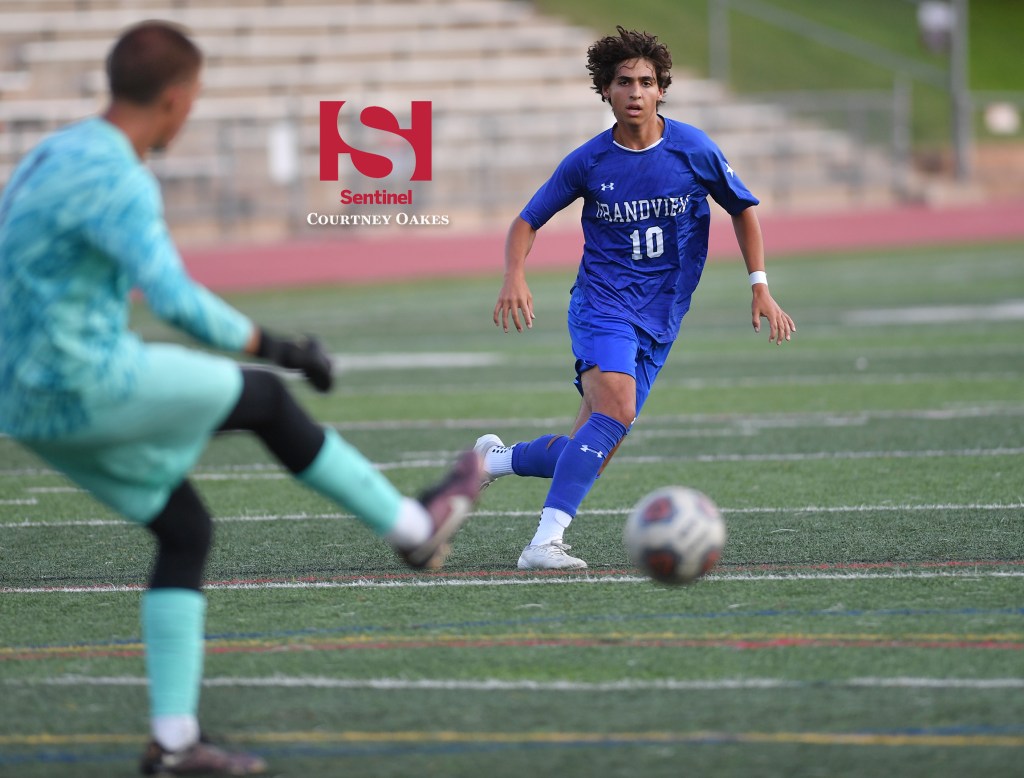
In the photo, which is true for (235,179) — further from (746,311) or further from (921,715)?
(921,715)

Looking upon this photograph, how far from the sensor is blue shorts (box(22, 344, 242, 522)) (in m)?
3.80

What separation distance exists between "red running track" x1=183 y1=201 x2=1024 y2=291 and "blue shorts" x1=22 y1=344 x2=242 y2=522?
18384 millimetres

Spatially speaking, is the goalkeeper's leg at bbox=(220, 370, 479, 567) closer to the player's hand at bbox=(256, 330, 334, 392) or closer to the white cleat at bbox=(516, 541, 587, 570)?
the player's hand at bbox=(256, 330, 334, 392)

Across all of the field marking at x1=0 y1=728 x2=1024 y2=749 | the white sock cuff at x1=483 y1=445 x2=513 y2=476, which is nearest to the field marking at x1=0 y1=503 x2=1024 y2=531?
the white sock cuff at x1=483 y1=445 x2=513 y2=476

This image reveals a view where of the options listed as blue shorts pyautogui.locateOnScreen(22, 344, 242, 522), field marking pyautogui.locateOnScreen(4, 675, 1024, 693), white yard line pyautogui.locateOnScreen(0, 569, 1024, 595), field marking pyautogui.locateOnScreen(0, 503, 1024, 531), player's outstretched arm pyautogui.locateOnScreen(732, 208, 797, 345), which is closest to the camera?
blue shorts pyautogui.locateOnScreen(22, 344, 242, 522)

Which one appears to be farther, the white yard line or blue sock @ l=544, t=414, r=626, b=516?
blue sock @ l=544, t=414, r=626, b=516

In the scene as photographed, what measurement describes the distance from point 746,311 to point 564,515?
1184 centimetres

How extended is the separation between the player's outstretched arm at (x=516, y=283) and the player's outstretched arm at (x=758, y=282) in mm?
856

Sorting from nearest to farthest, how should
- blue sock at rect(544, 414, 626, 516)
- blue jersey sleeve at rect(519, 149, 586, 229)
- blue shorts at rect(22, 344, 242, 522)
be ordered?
blue shorts at rect(22, 344, 242, 522) → blue sock at rect(544, 414, 626, 516) → blue jersey sleeve at rect(519, 149, 586, 229)

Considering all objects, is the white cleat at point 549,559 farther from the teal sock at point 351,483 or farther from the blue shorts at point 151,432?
the blue shorts at point 151,432

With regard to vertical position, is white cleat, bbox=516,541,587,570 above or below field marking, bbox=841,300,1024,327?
above

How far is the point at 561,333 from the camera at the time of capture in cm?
1645

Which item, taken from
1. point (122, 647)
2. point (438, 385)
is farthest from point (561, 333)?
point (122, 647)

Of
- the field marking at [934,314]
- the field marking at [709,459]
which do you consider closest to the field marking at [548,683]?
the field marking at [709,459]
